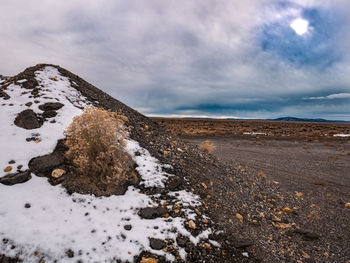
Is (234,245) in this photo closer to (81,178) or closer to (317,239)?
(317,239)

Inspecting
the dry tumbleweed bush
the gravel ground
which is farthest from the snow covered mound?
the gravel ground

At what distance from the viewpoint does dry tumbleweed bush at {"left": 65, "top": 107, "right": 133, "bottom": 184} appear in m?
4.23

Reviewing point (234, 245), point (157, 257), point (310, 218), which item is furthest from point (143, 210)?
point (310, 218)

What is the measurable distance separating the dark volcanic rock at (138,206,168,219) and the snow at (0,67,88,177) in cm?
275

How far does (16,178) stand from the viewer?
3824 millimetres

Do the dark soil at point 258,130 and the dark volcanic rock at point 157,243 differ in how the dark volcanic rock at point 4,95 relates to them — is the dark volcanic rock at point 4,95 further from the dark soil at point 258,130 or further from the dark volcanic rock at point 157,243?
the dark soil at point 258,130

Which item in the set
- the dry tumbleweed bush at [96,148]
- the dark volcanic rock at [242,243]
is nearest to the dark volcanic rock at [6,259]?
the dry tumbleweed bush at [96,148]

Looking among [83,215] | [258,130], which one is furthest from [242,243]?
[258,130]

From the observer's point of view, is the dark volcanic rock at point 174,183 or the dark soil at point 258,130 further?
the dark soil at point 258,130

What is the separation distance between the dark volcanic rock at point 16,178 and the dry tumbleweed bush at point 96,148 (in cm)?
82

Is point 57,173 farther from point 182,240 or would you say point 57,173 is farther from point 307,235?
point 307,235

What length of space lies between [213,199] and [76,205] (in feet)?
10.4

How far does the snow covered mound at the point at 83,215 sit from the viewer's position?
3.00 meters

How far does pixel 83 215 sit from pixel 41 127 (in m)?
3.09
